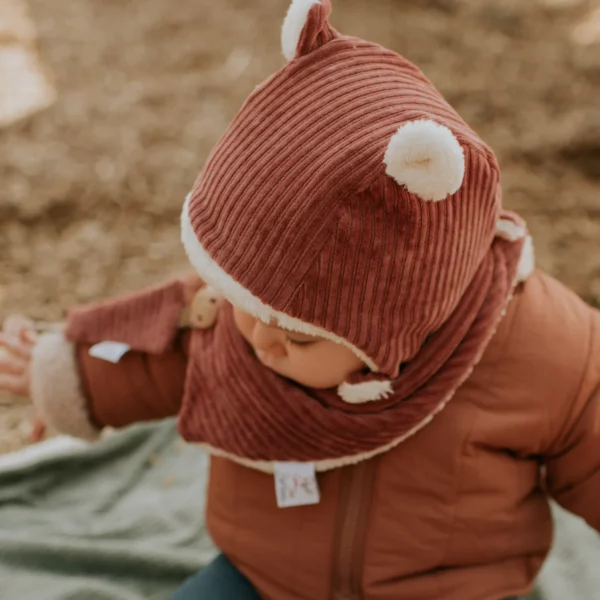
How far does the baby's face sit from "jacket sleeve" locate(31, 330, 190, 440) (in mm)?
181

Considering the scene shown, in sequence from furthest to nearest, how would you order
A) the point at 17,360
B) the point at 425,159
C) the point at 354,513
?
1. the point at 17,360
2. the point at 354,513
3. the point at 425,159

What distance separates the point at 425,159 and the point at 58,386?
0.52 meters

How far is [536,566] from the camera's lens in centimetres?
85

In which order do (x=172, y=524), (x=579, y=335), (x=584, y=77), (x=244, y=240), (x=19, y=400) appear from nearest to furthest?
1. (x=244, y=240)
2. (x=579, y=335)
3. (x=172, y=524)
4. (x=19, y=400)
5. (x=584, y=77)

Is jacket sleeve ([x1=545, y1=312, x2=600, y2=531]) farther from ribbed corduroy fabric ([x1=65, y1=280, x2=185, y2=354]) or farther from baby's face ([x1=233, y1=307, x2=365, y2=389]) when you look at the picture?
ribbed corduroy fabric ([x1=65, y1=280, x2=185, y2=354])

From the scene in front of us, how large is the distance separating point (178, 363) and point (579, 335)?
0.43 meters

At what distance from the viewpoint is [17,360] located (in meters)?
0.94

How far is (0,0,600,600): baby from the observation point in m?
0.61

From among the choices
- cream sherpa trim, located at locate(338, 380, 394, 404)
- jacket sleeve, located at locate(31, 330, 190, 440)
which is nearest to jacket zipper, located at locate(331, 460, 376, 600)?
cream sherpa trim, located at locate(338, 380, 394, 404)

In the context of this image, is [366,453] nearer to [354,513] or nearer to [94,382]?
[354,513]

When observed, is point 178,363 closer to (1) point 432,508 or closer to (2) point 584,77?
(1) point 432,508

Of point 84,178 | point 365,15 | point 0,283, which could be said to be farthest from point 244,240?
point 365,15

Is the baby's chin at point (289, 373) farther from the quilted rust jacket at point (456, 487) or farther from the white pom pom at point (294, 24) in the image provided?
the white pom pom at point (294, 24)

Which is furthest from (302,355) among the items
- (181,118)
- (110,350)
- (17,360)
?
(181,118)
